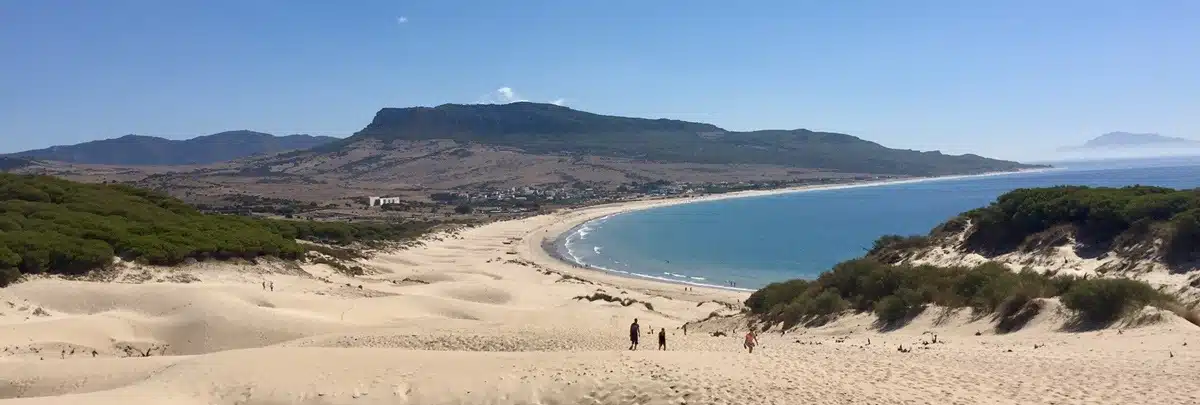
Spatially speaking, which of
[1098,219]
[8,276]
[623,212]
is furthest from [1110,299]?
[623,212]

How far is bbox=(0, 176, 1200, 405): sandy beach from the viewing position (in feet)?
37.1

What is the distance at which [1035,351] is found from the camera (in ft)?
45.4

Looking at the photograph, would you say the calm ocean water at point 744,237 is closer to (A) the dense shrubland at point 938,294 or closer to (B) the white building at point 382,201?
(A) the dense shrubland at point 938,294

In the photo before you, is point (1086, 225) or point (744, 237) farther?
point (744, 237)

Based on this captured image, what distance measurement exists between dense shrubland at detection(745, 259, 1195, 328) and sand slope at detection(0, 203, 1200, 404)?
0.55m

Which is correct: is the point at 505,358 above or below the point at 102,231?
below

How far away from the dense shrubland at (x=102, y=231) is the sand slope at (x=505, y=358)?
242 centimetres

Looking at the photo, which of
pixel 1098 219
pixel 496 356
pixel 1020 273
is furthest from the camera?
pixel 1098 219

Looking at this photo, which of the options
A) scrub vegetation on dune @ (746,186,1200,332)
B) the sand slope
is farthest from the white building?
scrub vegetation on dune @ (746,186,1200,332)

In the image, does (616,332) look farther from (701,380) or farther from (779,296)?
(701,380)

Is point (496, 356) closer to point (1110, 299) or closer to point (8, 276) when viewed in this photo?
point (1110, 299)

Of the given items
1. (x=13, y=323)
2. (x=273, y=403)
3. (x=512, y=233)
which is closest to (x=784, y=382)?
(x=273, y=403)

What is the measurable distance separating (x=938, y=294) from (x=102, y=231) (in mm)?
30638

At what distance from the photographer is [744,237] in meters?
76.3
